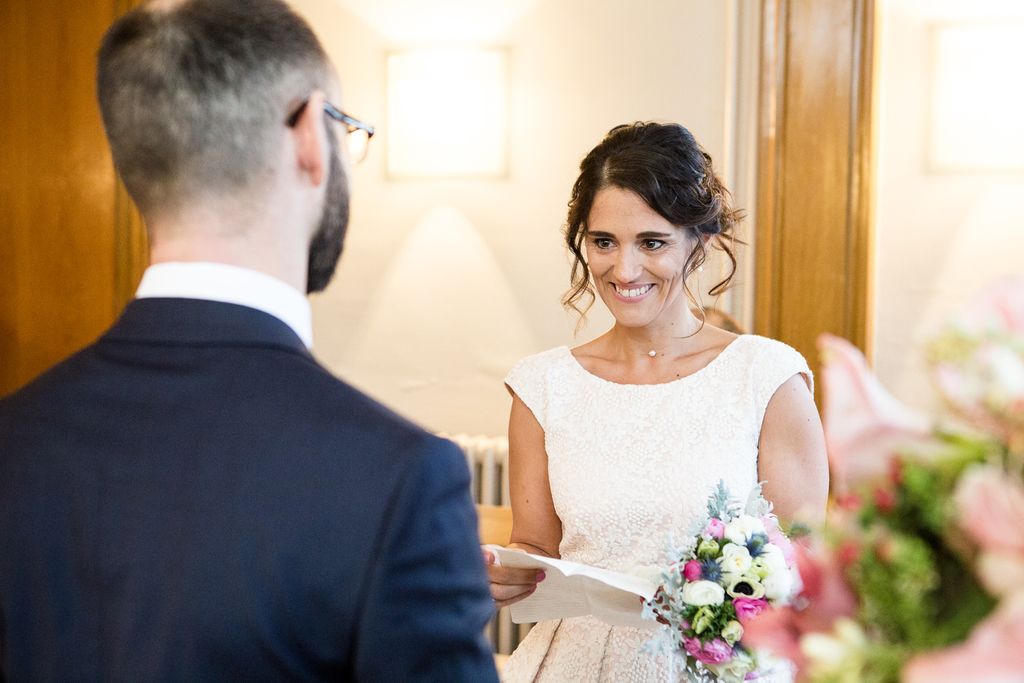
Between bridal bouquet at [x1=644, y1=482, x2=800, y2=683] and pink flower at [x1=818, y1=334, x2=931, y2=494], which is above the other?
pink flower at [x1=818, y1=334, x2=931, y2=494]

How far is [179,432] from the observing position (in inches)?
27.1

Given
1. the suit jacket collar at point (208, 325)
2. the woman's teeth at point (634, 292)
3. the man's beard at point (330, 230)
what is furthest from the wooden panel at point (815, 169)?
the suit jacket collar at point (208, 325)

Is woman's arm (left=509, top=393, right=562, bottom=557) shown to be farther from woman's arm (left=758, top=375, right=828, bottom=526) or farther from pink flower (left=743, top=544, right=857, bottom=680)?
pink flower (left=743, top=544, right=857, bottom=680)

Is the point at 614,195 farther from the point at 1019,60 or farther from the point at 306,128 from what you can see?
the point at 1019,60

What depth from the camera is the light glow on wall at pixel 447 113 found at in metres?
3.35

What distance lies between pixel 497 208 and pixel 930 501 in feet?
9.92

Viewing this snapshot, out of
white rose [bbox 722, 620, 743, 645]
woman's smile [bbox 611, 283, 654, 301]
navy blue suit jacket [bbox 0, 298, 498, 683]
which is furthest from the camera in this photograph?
woman's smile [bbox 611, 283, 654, 301]

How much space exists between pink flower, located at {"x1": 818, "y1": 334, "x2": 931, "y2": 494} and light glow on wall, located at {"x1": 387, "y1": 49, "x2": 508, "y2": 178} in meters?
3.01

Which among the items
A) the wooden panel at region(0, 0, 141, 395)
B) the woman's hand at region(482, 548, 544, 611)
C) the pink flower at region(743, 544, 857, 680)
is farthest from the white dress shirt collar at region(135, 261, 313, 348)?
the wooden panel at region(0, 0, 141, 395)

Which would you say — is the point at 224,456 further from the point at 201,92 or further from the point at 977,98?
the point at 977,98

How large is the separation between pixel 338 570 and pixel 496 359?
9.06 ft

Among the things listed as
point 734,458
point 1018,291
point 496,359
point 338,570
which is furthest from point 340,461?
point 496,359

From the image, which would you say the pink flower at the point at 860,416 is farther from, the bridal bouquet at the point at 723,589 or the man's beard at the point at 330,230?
the bridal bouquet at the point at 723,589

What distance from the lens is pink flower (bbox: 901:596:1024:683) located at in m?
0.36
